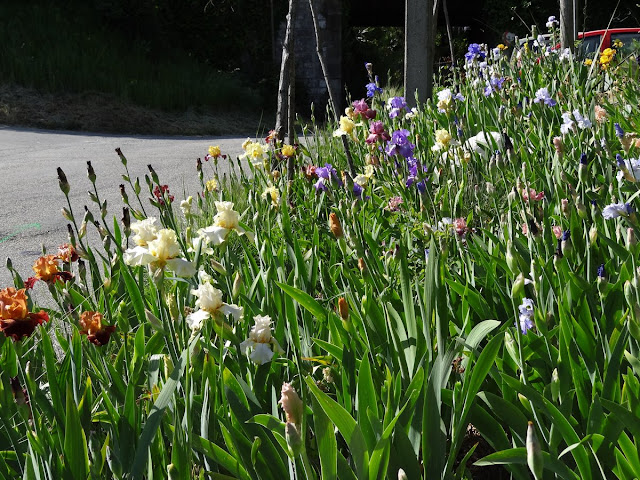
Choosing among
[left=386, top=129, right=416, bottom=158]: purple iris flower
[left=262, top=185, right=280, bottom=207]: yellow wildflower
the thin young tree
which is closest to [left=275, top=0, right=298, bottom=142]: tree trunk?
the thin young tree

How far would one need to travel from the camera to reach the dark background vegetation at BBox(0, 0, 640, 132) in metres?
12.2

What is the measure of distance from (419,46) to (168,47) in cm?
1052

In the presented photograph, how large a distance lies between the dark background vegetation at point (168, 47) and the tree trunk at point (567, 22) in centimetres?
571

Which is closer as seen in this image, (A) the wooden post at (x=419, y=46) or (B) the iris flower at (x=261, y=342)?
(B) the iris flower at (x=261, y=342)

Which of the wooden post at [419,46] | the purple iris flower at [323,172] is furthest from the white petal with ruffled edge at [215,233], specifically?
the wooden post at [419,46]

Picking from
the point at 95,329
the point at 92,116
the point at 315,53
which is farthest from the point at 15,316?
the point at 315,53

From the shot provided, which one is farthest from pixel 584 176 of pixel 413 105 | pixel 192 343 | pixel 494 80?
pixel 413 105

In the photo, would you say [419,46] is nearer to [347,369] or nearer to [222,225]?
[222,225]

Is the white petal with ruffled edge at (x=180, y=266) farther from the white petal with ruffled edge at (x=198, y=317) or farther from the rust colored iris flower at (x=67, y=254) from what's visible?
the rust colored iris flower at (x=67, y=254)

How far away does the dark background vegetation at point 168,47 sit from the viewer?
12.2m

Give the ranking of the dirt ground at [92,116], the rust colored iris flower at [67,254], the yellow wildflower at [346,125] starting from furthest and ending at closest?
the dirt ground at [92,116], the yellow wildflower at [346,125], the rust colored iris flower at [67,254]

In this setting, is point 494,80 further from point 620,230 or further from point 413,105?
point 620,230

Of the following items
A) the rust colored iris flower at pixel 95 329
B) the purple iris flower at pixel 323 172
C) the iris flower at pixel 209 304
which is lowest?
the rust colored iris flower at pixel 95 329

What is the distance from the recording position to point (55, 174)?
20.6 ft
